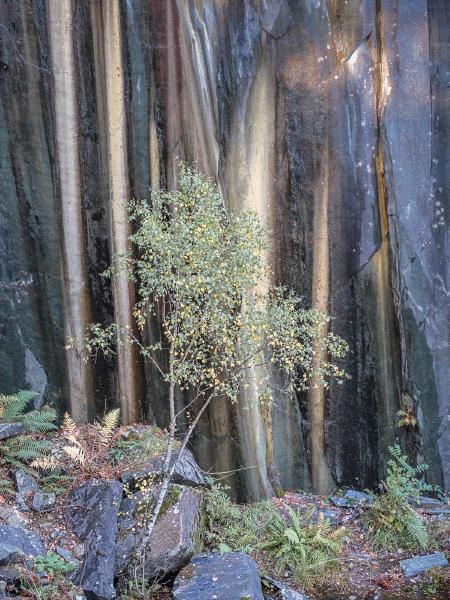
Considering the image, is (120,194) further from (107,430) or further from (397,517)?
(397,517)

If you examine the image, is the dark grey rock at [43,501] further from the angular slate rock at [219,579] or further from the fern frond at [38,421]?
the angular slate rock at [219,579]

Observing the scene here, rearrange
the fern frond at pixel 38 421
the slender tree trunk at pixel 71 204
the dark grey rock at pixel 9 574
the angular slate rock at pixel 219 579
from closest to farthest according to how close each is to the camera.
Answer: the dark grey rock at pixel 9 574, the angular slate rock at pixel 219 579, the fern frond at pixel 38 421, the slender tree trunk at pixel 71 204

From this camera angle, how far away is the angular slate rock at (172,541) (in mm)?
5535

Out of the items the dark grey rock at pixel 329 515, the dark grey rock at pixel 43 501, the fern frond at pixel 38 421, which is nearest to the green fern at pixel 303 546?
the dark grey rock at pixel 329 515

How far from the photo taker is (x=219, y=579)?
17.3 feet

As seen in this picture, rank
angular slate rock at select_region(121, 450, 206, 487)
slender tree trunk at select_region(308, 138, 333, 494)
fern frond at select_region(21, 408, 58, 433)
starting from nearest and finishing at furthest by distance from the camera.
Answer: angular slate rock at select_region(121, 450, 206, 487), fern frond at select_region(21, 408, 58, 433), slender tree trunk at select_region(308, 138, 333, 494)

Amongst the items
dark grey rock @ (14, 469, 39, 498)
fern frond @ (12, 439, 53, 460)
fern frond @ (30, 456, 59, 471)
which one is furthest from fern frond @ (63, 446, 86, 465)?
dark grey rock @ (14, 469, 39, 498)

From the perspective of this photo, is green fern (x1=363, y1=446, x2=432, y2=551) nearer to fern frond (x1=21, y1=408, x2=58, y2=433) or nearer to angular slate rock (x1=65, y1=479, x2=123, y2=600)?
angular slate rock (x1=65, y1=479, x2=123, y2=600)

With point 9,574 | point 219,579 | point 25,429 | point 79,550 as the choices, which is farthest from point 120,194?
point 219,579

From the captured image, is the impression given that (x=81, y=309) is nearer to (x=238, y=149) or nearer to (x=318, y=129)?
(x=238, y=149)

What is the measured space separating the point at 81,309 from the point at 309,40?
16.0 ft

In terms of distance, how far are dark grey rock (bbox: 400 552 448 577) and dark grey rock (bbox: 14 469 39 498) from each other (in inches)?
169

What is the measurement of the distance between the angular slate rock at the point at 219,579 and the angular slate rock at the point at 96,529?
2.24 feet

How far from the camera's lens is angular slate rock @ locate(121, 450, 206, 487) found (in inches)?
251
